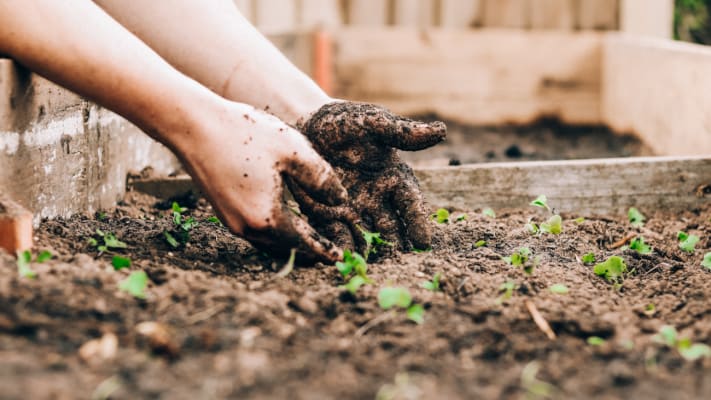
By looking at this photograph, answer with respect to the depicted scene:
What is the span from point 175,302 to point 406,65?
3.49m

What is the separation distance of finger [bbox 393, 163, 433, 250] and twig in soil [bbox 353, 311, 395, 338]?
524mm

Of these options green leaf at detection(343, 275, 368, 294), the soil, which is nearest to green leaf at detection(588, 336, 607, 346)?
green leaf at detection(343, 275, 368, 294)

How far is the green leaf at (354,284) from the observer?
54.8 inches

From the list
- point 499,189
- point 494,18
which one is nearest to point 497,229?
point 499,189

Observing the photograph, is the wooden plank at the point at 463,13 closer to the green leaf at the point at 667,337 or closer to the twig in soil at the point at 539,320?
the twig in soil at the point at 539,320

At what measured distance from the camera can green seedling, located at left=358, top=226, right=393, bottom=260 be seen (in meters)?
1.76

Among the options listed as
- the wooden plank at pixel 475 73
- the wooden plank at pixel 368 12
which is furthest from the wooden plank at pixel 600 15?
the wooden plank at pixel 368 12

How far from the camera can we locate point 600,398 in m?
1.05

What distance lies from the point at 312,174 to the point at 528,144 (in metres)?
2.47

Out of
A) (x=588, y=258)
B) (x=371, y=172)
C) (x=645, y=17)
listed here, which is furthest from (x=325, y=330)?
(x=645, y=17)

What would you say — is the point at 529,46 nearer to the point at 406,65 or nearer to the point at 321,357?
the point at 406,65

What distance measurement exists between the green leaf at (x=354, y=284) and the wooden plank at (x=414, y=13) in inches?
144

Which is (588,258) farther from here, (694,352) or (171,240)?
(171,240)

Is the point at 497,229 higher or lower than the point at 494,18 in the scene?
lower
